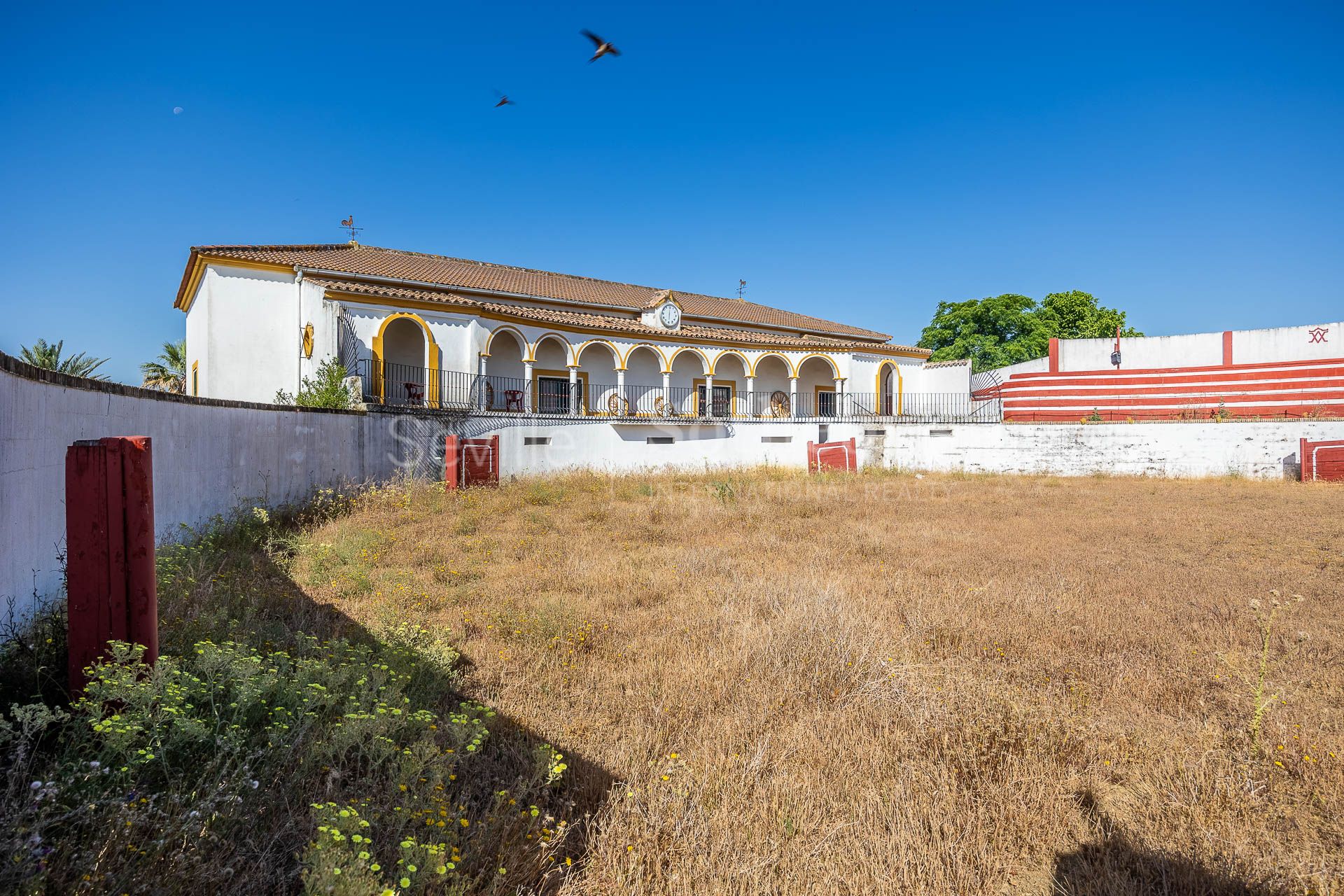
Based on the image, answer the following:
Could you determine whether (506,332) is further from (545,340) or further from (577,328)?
(577,328)

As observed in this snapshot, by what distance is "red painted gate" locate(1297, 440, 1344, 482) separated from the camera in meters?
15.8

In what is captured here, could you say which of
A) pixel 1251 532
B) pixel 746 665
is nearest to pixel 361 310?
pixel 746 665

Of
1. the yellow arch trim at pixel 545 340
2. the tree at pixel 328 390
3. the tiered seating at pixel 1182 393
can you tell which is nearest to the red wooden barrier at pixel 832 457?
the yellow arch trim at pixel 545 340

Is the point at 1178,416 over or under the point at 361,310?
under

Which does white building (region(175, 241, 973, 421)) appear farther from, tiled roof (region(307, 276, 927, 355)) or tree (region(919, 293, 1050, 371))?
tree (region(919, 293, 1050, 371))

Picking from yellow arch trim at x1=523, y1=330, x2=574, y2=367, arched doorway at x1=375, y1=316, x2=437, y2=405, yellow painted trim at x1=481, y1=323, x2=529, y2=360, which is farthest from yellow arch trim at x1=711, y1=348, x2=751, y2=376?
arched doorway at x1=375, y1=316, x2=437, y2=405

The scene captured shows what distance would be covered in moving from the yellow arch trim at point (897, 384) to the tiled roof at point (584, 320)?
708mm

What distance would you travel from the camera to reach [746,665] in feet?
13.2

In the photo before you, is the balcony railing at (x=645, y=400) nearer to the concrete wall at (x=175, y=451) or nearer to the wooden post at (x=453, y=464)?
the concrete wall at (x=175, y=451)

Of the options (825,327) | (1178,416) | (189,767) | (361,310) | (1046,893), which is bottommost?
(1046,893)

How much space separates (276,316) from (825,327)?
861 inches

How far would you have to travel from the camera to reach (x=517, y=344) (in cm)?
2033

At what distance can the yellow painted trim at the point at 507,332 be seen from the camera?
1770 cm

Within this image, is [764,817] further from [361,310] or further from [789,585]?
[361,310]
